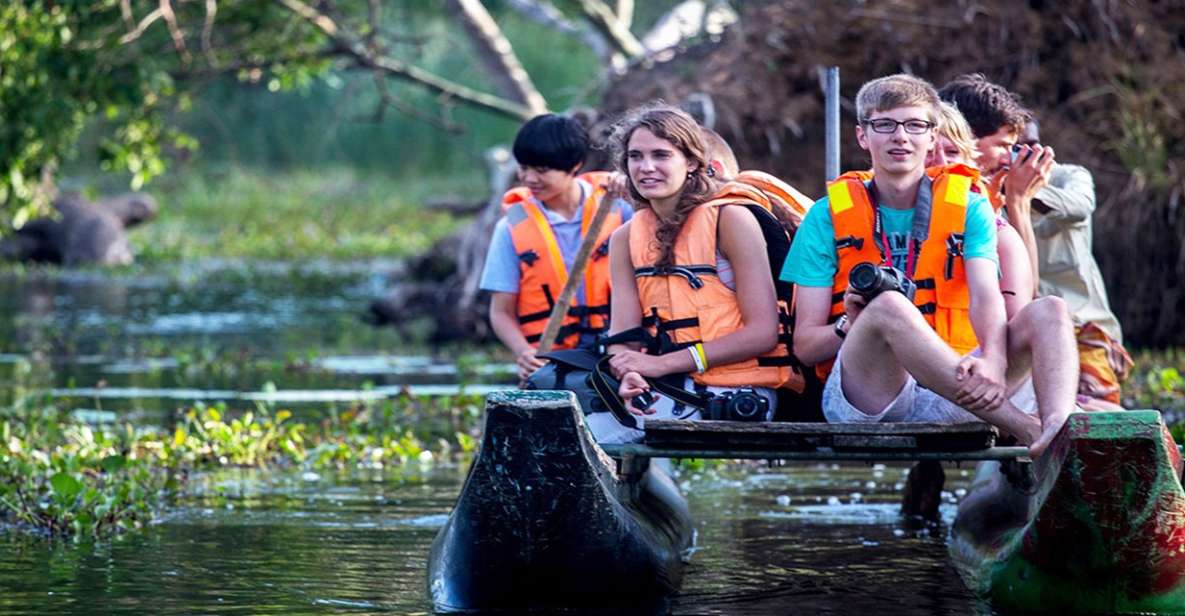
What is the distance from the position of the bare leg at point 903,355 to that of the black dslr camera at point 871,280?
0.13 ft

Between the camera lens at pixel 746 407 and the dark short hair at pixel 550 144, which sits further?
the dark short hair at pixel 550 144

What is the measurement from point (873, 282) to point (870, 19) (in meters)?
7.33

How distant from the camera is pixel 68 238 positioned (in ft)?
78.0

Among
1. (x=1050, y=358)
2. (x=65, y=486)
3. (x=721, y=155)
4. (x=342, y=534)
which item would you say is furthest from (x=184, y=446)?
(x=1050, y=358)

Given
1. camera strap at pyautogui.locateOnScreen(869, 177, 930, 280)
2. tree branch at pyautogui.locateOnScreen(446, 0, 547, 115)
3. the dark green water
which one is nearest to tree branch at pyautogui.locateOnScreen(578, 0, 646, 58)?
tree branch at pyautogui.locateOnScreen(446, 0, 547, 115)

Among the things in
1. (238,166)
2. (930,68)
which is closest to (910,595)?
(930,68)

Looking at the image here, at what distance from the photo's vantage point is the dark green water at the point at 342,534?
6.05m

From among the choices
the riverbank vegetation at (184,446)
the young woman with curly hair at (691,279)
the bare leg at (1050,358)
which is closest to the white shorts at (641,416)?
the young woman with curly hair at (691,279)

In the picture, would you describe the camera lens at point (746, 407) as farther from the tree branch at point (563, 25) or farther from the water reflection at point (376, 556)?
the tree branch at point (563, 25)

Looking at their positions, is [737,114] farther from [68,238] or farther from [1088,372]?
[68,238]

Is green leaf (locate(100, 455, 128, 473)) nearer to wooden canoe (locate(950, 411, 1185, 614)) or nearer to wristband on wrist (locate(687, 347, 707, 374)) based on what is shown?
wristband on wrist (locate(687, 347, 707, 374))

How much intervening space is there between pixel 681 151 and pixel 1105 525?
1.99 meters

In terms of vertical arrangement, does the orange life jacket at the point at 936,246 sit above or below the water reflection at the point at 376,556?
above

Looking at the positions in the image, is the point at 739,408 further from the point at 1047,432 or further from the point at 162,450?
the point at 162,450
